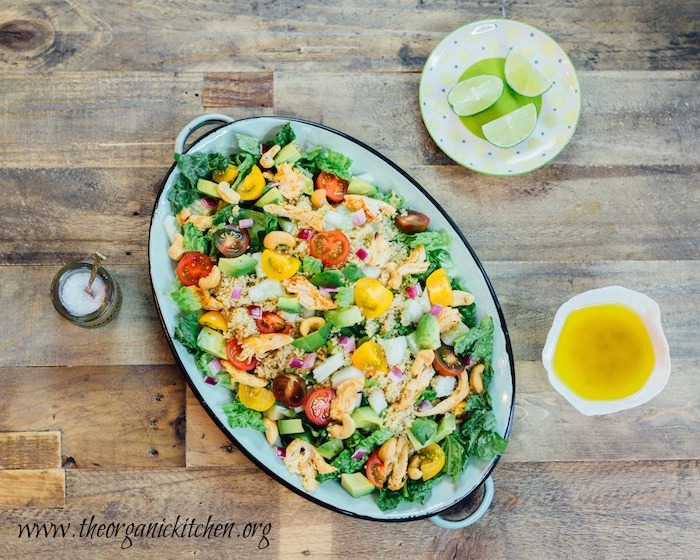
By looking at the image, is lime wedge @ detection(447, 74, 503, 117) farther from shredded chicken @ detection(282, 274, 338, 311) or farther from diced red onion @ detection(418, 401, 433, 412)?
diced red onion @ detection(418, 401, 433, 412)

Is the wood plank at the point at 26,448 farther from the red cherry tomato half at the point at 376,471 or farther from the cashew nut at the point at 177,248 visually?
the red cherry tomato half at the point at 376,471

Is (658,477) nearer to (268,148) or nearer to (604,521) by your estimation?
(604,521)

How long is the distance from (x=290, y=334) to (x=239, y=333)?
198 mm

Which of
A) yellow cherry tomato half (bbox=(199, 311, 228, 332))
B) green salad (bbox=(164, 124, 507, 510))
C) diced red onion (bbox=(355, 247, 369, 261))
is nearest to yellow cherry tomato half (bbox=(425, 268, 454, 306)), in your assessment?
green salad (bbox=(164, 124, 507, 510))

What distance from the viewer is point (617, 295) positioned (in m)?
2.77

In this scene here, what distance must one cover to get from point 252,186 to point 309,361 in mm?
728

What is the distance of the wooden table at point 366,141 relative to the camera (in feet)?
9.08

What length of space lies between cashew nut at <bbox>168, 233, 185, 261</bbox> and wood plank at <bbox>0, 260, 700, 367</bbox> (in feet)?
1.34

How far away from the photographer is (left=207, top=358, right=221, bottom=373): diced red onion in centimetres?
245

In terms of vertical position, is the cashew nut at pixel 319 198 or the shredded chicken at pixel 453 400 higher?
the cashew nut at pixel 319 198

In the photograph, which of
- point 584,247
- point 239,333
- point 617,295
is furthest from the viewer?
point 584,247

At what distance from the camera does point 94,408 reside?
277cm

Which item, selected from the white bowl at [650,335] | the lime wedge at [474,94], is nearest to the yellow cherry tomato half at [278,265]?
the lime wedge at [474,94]

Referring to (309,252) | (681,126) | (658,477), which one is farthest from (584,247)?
(309,252)
